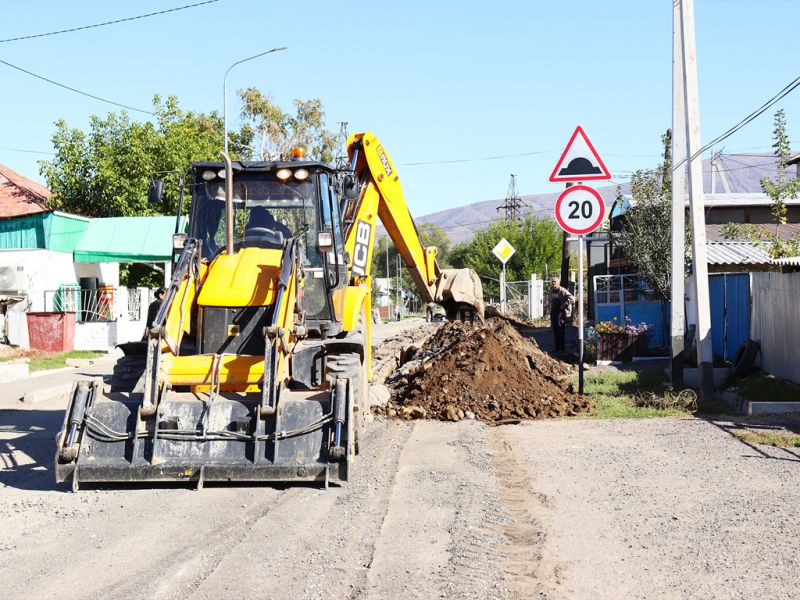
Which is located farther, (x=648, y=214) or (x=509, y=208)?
(x=509, y=208)

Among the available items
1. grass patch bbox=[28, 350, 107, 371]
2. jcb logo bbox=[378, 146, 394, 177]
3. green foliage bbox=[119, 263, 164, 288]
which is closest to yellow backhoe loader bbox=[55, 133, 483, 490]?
jcb logo bbox=[378, 146, 394, 177]

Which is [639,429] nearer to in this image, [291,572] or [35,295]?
[291,572]

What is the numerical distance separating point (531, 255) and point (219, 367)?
189 feet

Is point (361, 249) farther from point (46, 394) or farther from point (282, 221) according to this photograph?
point (46, 394)

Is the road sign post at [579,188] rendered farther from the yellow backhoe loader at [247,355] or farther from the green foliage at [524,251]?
the green foliage at [524,251]

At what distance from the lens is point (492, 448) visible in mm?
10570

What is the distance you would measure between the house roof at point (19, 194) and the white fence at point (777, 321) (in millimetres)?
28870

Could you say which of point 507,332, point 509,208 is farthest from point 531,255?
point 507,332

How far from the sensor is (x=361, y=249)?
1252 centimetres

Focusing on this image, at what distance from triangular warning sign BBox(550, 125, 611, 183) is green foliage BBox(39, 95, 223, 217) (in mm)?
27118

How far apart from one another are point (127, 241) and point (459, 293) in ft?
60.8

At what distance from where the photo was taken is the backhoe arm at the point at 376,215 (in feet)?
40.8

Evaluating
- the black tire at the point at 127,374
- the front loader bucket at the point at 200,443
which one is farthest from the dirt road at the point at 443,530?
the black tire at the point at 127,374

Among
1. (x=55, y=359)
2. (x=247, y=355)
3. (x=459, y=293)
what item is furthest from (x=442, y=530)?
(x=55, y=359)
